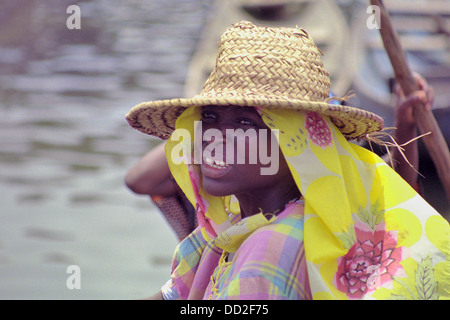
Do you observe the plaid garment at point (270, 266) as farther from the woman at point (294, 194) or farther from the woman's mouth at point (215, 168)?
the woman's mouth at point (215, 168)

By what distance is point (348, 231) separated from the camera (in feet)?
4.53

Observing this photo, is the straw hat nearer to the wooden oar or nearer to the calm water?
the wooden oar

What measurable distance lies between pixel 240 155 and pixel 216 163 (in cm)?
7

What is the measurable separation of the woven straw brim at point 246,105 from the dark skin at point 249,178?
6 centimetres

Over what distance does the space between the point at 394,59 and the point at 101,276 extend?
97.9 inches

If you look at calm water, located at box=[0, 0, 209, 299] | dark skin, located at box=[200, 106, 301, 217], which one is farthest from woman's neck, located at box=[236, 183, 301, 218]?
calm water, located at box=[0, 0, 209, 299]

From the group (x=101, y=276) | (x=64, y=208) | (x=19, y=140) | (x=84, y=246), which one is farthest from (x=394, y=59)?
(x=19, y=140)

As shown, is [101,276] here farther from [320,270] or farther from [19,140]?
[19,140]

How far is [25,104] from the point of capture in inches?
338

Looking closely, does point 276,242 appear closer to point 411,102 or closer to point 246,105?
point 246,105

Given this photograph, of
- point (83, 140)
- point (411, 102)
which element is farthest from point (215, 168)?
point (83, 140)

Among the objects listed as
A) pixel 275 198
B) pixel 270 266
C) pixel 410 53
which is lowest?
pixel 270 266

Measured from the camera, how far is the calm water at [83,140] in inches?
172

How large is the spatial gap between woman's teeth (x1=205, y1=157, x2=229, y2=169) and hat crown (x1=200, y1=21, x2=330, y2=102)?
0.16 metres
